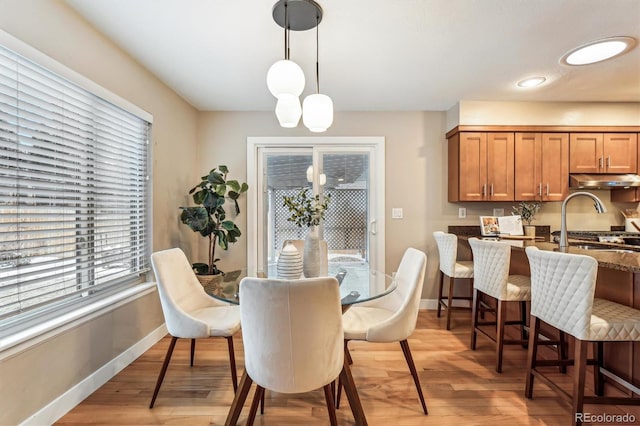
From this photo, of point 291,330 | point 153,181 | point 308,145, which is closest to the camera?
point 291,330

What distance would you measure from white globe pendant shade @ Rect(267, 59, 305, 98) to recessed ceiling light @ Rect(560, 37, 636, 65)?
219 centimetres

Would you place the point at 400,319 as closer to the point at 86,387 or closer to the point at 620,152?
the point at 86,387

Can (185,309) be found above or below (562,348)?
above

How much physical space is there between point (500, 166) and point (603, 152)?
1.11 meters

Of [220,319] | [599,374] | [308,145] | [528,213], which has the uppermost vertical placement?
[308,145]

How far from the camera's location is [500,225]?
3.38 m

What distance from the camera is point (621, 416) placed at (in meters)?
1.71

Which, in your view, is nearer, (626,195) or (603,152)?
(603,152)

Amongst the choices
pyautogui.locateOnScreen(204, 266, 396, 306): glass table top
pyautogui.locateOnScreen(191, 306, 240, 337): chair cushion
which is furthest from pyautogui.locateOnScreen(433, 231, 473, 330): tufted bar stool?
pyautogui.locateOnScreen(191, 306, 240, 337): chair cushion

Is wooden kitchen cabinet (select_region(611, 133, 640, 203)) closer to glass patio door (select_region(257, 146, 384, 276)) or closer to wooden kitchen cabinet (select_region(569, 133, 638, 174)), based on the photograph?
wooden kitchen cabinet (select_region(569, 133, 638, 174))

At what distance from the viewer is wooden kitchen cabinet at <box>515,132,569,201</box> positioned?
3.31 metres

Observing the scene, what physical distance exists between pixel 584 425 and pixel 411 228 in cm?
223

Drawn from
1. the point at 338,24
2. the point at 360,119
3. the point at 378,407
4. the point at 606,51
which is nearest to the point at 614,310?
the point at 378,407

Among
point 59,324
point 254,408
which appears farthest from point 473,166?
point 59,324
